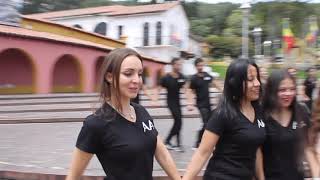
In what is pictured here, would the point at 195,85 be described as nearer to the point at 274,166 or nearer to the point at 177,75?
the point at 177,75

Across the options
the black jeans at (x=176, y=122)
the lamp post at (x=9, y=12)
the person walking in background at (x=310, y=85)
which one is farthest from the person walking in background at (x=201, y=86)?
the lamp post at (x=9, y=12)

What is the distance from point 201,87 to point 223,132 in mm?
4920

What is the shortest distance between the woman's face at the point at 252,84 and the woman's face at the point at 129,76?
83 cm

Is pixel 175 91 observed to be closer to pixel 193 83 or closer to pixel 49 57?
pixel 193 83

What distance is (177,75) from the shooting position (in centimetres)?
796

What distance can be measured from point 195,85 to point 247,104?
15.9 ft

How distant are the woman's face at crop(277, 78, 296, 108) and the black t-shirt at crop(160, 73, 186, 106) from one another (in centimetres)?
494

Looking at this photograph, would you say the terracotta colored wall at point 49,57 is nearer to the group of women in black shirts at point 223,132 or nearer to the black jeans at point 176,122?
the black jeans at point 176,122

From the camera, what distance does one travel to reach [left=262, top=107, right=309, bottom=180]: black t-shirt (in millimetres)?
2881

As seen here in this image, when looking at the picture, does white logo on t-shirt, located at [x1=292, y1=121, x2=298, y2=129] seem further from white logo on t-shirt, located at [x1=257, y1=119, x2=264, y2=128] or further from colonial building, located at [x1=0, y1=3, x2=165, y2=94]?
colonial building, located at [x1=0, y1=3, x2=165, y2=94]

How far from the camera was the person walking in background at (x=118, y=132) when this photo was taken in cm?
217

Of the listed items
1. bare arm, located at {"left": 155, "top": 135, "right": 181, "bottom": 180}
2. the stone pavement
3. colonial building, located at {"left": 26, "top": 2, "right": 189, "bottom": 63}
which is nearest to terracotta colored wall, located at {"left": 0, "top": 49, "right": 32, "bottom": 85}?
the stone pavement

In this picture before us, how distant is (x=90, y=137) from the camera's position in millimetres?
2189

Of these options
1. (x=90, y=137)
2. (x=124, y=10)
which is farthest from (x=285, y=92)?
(x=124, y=10)
